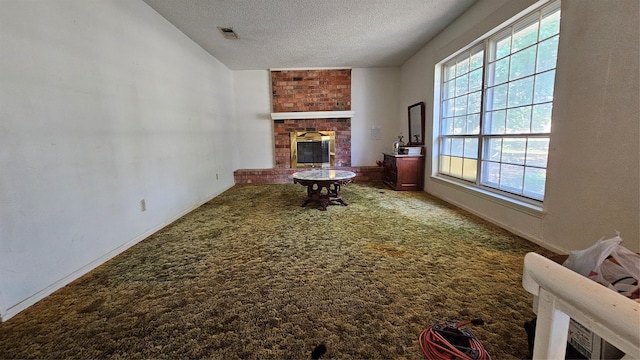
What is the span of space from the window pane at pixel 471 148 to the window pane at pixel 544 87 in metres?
1.00

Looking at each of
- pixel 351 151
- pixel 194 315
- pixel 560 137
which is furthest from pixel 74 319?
pixel 351 151

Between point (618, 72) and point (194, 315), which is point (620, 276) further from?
point (194, 315)

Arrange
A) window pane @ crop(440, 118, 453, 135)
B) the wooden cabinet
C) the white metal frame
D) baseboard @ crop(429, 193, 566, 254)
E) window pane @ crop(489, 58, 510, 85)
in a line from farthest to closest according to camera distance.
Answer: the wooden cabinet < window pane @ crop(440, 118, 453, 135) < window pane @ crop(489, 58, 510, 85) < baseboard @ crop(429, 193, 566, 254) < the white metal frame

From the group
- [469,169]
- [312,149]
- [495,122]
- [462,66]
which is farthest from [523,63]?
[312,149]

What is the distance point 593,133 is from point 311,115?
15.8ft

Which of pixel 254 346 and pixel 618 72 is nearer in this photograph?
pixel 254 346

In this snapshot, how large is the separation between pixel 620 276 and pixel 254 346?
1.41 meters

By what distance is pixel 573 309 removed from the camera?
1.50 ft

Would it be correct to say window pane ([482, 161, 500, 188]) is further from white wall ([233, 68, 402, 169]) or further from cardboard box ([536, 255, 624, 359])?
white wall ([233, 68, 402, 169])

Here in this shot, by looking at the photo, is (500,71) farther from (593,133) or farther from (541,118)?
(593,133)

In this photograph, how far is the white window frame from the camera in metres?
2.45

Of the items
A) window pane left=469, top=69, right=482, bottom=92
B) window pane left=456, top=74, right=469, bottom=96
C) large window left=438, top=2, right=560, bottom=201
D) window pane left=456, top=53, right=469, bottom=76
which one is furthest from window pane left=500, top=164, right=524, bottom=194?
window pane left=456, top=53, right=469, bottom=76

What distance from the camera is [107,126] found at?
2.33 m

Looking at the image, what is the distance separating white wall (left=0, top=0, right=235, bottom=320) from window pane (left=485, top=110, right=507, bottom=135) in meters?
3.88
